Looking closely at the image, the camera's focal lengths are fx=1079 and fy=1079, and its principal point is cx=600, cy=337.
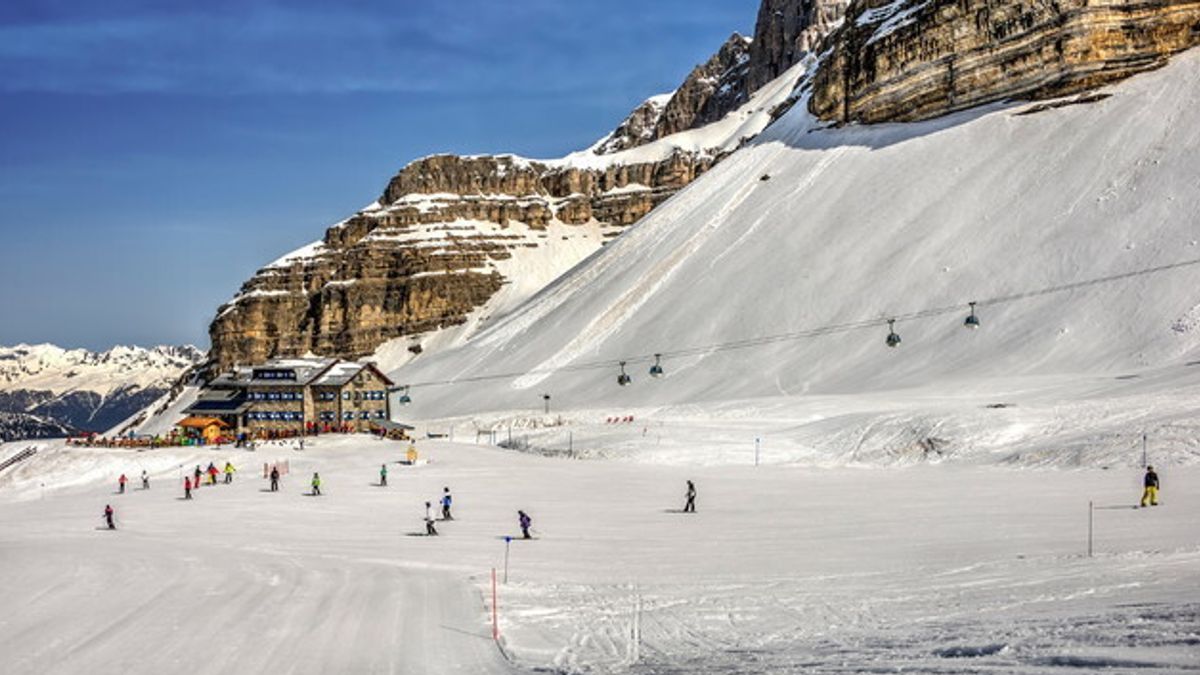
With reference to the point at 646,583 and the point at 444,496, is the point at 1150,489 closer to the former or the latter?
the point at 646,583

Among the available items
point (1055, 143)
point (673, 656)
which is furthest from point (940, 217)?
point (673, 656)

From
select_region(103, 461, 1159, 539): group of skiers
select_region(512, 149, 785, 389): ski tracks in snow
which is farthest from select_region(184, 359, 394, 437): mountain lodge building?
select_region(103, 461, 1159, 539): group of skiers

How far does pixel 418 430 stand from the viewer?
98.6m

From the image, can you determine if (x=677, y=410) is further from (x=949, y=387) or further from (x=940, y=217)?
(x=940, y=217)

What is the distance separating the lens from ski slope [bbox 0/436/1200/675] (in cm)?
1730

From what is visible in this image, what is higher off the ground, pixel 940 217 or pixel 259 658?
pixel 940 217

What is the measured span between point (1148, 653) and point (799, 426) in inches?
2013

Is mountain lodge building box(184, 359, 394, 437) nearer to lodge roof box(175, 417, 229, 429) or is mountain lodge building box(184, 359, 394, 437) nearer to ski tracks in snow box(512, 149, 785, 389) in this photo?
lodge roof box(175, 417, 229, 429)

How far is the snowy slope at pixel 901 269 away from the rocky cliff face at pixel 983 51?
136 inches

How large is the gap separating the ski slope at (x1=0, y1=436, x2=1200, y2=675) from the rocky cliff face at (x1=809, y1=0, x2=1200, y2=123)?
8663 cm

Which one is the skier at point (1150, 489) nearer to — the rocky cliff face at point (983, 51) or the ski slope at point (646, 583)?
the ski slope at point (646, 583)

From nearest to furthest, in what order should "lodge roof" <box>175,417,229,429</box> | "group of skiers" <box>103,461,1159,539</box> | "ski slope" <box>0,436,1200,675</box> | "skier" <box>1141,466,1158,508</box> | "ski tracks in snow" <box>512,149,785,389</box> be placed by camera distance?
"ski slope" <box>0,436,1200,675</box> < "skier" <box>1141,466,1158,508</box> < "group of skiers" <box>103,461,1159,539</box> < "lodge roof" <box>175,417,229,429</box> < "ski tracks in snow" <box>512,149,785,389</box>

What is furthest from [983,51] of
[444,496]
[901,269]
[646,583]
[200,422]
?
[646,583]

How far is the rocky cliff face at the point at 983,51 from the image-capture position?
11475 cm
